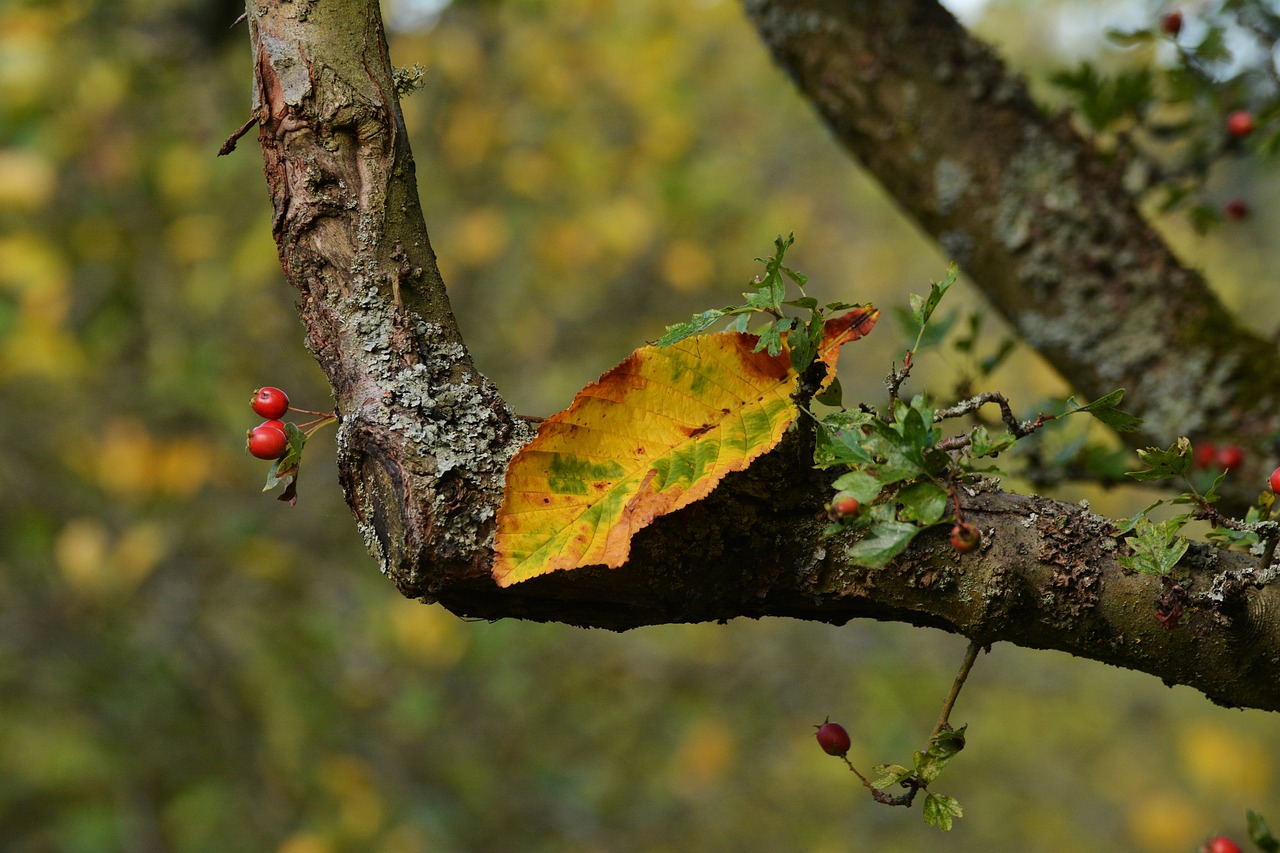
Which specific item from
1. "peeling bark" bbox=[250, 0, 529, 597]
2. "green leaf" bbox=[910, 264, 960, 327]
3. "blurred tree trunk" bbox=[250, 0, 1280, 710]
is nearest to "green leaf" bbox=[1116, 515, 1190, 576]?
"blurred tree trunk" bbox=[250, 0, 1280, 710]

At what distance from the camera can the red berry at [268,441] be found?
0.85 meters

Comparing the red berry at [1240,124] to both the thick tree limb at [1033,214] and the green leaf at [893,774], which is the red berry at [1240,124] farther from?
the green leaf at [893,774]

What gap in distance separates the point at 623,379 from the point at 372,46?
359 millimetres

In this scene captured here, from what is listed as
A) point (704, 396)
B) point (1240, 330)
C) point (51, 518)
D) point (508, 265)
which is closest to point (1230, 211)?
point (1240, 330)

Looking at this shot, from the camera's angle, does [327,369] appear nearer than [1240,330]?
Yes

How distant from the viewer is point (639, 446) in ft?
2.70

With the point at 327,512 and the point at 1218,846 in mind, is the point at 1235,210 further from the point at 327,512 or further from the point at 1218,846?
the point at 327,512

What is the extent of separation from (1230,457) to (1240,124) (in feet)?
1.83

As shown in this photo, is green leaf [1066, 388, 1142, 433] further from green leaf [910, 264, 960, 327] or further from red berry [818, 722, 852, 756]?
red berry [818, 722, 852, 756]

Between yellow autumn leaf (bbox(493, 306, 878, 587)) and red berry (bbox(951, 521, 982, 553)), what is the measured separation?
0.47 ft

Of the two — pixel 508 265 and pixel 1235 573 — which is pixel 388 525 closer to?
pixel 1235 573

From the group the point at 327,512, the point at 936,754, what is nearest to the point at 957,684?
the point at 936,754

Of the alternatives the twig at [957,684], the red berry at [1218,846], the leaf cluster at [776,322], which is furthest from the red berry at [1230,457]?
the leaf cluster at [776,322]

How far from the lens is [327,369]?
2.79 feet
